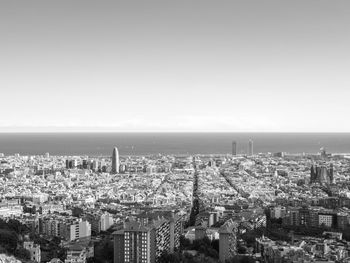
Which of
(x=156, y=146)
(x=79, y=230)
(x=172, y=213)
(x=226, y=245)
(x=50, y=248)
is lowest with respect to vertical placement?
(x=50, y=248)

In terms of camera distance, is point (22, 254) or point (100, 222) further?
point (100, 222)

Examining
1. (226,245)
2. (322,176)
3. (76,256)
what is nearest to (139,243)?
(76,256)

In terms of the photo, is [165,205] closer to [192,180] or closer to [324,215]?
[324,215]

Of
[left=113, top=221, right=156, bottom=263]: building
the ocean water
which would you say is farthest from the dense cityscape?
the ocean water

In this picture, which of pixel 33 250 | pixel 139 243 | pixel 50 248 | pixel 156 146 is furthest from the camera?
pixel 156 146

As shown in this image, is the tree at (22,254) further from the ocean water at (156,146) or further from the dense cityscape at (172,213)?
the ocean water at (156,146)

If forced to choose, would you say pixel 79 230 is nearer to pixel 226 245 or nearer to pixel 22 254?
pixel 22 254

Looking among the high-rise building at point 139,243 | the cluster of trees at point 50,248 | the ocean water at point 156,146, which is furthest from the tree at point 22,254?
the ocean water at point 156,146
